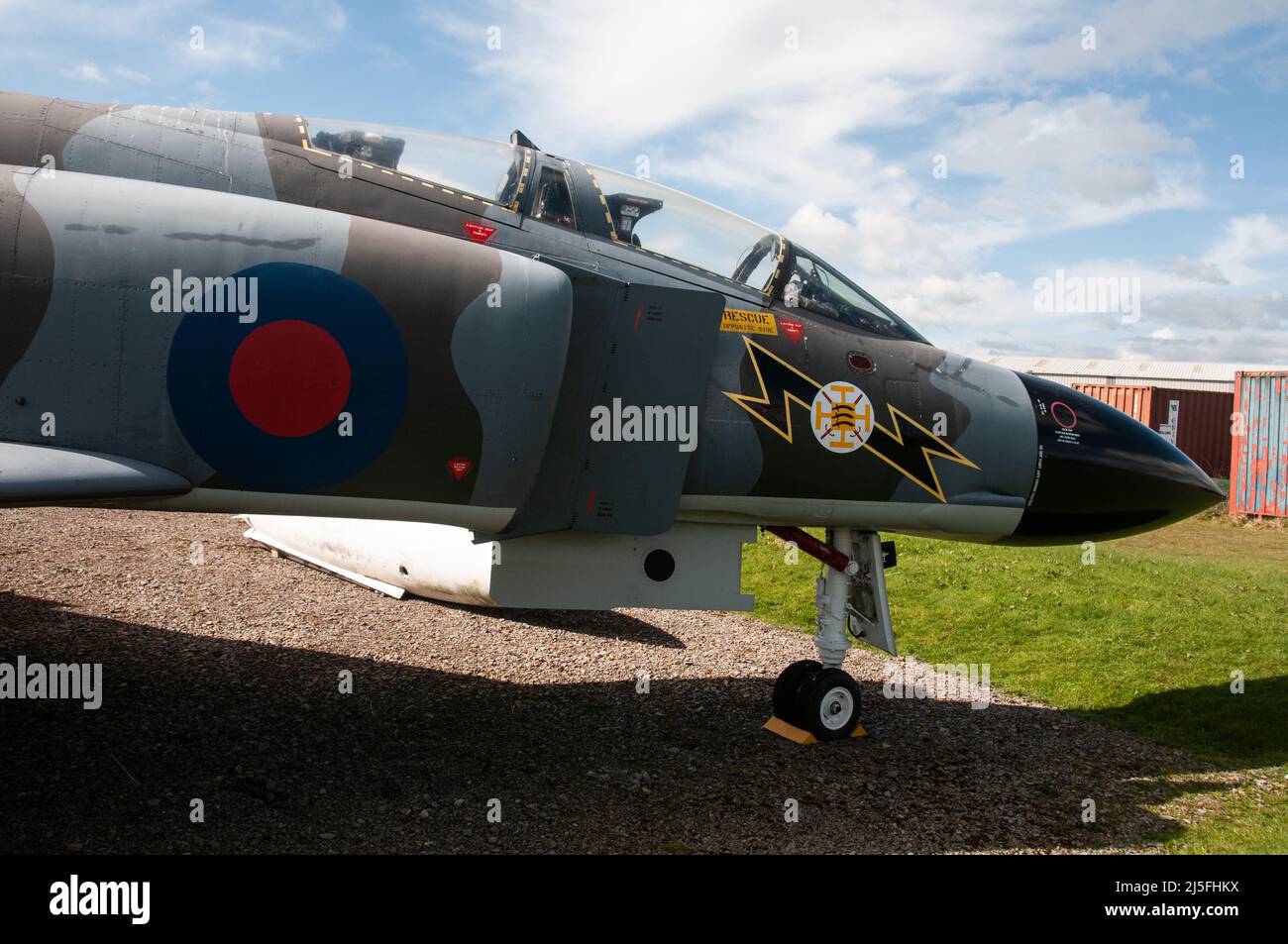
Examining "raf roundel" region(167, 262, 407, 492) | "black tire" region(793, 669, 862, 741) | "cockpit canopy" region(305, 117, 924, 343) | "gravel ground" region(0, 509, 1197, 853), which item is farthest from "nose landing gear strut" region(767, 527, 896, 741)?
"raf roundel" region(167, 262, 407, 492)

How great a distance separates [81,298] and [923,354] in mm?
4919

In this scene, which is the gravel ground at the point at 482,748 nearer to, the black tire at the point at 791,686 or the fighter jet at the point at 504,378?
the black tire at the point at 791,686

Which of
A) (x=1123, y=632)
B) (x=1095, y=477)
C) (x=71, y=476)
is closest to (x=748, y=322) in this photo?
(x=1095, y=477)

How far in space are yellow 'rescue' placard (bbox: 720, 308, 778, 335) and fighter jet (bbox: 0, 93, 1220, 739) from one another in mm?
22

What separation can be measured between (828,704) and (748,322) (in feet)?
9.19

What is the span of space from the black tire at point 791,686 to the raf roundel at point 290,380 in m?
3.69

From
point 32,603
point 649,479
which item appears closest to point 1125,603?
point 649,479

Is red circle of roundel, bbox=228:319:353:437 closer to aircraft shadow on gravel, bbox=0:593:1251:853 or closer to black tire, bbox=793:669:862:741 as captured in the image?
aircraft shadow on gravel, bbox=0:593:1251:853

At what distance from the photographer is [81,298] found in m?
4.25

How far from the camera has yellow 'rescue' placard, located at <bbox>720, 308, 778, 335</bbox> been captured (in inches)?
231

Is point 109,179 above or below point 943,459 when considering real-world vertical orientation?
above

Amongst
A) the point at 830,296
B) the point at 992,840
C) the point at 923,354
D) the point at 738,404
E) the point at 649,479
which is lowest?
the point at 992,840

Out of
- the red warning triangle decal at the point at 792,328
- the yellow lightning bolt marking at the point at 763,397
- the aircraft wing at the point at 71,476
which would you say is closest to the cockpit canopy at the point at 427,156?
the yellow lightning bolt marking at the point at 763,397

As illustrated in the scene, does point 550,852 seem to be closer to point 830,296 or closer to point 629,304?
point 629,304
